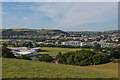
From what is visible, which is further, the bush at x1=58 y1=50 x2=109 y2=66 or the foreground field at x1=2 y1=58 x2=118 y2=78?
the bush at x1=58 y1=50 x2=109 y2=66

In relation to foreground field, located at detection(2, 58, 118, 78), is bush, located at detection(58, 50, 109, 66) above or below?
below

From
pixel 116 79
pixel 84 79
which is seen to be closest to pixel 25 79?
pixel 84 79

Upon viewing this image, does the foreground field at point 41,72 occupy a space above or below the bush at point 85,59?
above

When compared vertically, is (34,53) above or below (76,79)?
below

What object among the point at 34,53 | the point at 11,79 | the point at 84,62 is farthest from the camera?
the point at 34,53

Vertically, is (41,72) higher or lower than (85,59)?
higher

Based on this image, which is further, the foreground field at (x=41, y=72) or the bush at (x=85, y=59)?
the bush at (x=85, y=59)

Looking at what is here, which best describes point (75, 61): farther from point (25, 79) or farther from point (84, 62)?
point (25, 79)

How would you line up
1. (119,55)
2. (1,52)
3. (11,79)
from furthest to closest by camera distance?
(119,55), (1,52), (11,79)

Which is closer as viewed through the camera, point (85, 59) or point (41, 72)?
point (41, 72)

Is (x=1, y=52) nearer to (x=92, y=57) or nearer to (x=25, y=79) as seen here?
(x=25, y=79)

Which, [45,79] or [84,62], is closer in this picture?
[45,79]
